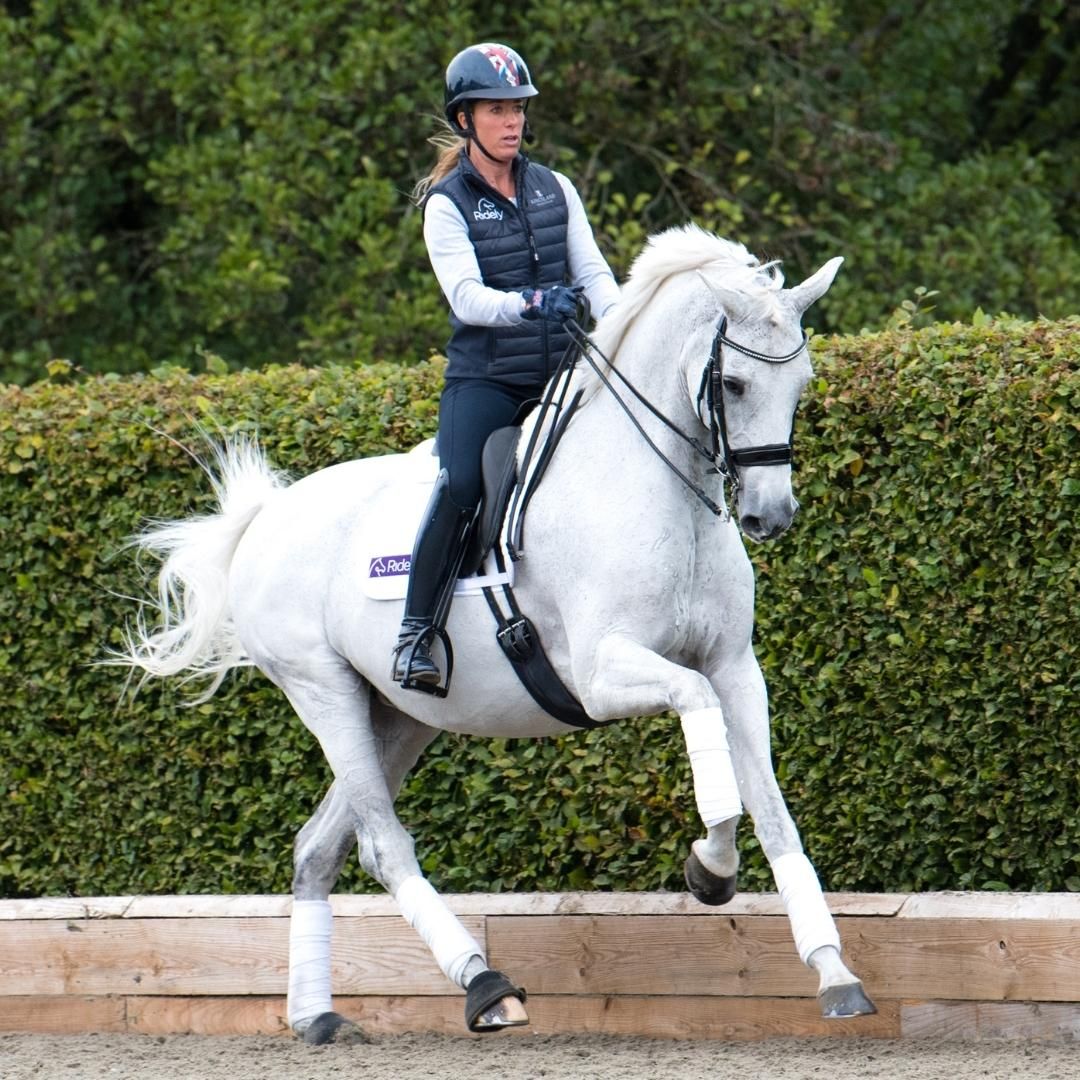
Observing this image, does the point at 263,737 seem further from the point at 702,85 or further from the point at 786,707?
the point at 702,85

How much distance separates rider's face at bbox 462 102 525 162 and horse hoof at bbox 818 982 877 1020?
2654 millimetres

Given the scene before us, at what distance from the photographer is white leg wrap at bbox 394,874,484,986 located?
5.34 m

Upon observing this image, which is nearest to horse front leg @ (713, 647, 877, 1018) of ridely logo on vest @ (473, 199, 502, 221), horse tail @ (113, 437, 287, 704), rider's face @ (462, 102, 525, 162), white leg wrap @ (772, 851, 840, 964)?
white leg wrap @ (772, 851, 840, 964)

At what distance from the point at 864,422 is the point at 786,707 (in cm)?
108

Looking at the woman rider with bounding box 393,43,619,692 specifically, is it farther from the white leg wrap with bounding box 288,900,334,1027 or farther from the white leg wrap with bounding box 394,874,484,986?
the white leg wrap with bounding box 288,900,334,1027

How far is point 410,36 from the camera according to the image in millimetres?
11977

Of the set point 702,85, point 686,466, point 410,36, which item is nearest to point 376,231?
point 410,36

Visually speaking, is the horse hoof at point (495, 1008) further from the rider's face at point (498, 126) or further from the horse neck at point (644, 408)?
the rider's face at point (498, 126)

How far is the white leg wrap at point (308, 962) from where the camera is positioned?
5902mm

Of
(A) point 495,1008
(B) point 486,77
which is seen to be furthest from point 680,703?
(B) point 486,77

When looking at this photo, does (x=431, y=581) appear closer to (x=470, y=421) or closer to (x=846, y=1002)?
(x=470, y=421)

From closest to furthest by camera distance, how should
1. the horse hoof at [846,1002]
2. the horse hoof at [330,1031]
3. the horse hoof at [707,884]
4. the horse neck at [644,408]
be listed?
1. the horse hoof at [846,1002]
2. the horse neck at [644,408]
3. the horse hoof at [707,884]
4. the horse hoof at [330,1031]

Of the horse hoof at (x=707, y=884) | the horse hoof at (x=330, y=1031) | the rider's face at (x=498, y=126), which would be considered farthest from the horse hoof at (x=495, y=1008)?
the rider's face at (x=498, y=126)

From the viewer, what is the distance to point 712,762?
4652mm
